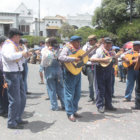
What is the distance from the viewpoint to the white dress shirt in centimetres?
398

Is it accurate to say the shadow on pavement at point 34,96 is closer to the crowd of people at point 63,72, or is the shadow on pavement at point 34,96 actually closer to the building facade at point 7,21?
the crowd of people at point 63,72

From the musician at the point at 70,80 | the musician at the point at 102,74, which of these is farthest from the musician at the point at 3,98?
the musician at the point at 102,74

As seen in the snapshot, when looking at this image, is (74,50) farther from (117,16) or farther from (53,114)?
(117,16)

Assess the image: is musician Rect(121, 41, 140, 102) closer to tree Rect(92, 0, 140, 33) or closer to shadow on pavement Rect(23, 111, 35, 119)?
shadow on pavement Rect(23, 111, 35, 119)

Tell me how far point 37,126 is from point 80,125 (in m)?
0.95

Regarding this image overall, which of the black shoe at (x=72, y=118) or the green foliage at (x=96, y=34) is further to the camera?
the green foliage at (x=96, y=34)

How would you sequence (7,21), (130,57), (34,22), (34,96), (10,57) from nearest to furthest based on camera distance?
(10,57)
(130,57)
(34,96)
(7,21)
(34,22)

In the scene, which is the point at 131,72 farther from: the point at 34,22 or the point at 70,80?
the point at 34,22

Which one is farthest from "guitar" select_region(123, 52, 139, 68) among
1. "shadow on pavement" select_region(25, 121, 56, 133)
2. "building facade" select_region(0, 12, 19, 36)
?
"building facade" select_region(0, 12, 19, 36)

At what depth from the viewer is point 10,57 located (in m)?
3.97

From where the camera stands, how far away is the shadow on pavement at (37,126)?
4445mm

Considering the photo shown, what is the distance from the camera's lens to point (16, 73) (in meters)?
4.21

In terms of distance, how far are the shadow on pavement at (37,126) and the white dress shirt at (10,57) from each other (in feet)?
4.27

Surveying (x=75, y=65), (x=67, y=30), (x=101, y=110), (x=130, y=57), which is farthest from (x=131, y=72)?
(x=67, y=30)
